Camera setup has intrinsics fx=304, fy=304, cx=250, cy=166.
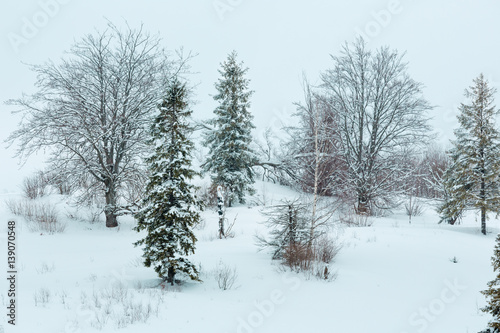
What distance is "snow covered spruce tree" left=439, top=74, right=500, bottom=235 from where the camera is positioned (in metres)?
14.4

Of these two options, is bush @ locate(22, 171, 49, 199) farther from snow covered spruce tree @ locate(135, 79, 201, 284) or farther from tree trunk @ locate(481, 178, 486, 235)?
tree trunk @ locate(481, 178, 486, 235)

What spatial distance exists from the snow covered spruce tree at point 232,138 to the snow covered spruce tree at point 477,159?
38.8 ft

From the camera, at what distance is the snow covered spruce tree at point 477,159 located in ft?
47.2

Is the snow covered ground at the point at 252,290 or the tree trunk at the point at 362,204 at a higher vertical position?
the tree trunk at the point at 362,204

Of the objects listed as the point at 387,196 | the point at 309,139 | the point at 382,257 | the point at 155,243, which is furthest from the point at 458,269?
the point at 309,139

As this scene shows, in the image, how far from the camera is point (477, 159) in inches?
572

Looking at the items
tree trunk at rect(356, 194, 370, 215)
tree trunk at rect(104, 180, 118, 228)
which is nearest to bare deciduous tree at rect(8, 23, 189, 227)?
tree trunk at rect(104, 180, 118, 228)

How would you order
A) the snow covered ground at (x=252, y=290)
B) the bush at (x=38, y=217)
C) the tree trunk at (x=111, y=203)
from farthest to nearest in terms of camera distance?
the tree trunk at (x=111, y=203) < the bush at (x=38, y=217) < the snow covered ground at (x=252, y=290)

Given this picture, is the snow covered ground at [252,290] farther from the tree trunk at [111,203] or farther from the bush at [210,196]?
the bush at [210,196]

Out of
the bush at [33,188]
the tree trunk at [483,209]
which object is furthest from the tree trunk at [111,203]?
the tree trunk at [483,209]

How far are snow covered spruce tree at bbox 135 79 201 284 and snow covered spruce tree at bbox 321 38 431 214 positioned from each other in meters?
13.8

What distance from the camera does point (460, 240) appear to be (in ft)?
40.9

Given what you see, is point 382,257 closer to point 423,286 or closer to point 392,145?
point 423,286

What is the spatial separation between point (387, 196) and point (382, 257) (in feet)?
35.7
